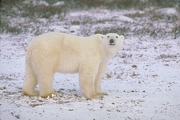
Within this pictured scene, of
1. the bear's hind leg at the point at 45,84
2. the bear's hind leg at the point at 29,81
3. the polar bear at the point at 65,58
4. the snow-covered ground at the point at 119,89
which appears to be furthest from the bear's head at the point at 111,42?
the bear's hind leg at the point at 29,81

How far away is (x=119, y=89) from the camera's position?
7355 millimetres

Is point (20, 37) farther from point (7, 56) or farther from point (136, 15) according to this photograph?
point (136, 15)

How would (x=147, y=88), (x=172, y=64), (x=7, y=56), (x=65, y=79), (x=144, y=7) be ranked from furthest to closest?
1. (x=144, y=7)
2. (x=7, y=56)
3. (x=172, y=64)
4. (x=65, y=79)
5. (x=147, y=88)

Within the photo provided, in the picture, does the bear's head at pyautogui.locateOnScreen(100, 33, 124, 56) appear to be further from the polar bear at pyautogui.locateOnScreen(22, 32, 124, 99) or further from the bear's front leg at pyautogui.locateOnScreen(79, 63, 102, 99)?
the bear's front leg at pyautogui.locateOnScreen(79, 63, 102, 99)

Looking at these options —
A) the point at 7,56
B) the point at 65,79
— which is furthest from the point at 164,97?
the point at 7,56

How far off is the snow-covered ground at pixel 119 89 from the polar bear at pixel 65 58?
248 mm

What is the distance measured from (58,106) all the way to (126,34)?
954 centimetres

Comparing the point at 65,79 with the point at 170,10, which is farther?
the point at 170,10

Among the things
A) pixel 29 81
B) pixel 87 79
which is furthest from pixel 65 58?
pixel 29 81

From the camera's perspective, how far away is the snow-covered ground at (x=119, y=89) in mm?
5484

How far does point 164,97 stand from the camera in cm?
651

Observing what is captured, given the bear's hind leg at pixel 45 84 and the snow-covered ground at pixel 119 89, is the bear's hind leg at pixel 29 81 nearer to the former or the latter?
the snow-covered ground at pixel 119 89

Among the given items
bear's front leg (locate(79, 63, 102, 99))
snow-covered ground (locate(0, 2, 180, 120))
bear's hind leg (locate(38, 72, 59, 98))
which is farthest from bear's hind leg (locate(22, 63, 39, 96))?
bear's front leg (locate(79, 63, 102, 99))

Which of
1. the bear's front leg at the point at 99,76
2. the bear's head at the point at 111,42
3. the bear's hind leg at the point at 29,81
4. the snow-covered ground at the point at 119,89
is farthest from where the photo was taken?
the bear's front leg at the point at 99,76
